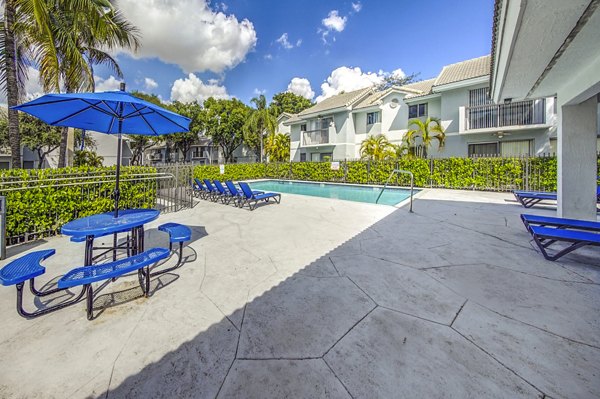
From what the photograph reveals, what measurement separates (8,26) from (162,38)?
18053 mm

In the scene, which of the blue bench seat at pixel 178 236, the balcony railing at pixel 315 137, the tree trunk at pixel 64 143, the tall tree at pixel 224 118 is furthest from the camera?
the tall tree at pixel 224 118

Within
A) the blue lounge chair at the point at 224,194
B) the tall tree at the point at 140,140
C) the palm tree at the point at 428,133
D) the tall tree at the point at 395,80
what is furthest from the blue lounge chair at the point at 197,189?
the tall tree at the point at 395,80

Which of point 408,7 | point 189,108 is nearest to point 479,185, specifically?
point 408,7

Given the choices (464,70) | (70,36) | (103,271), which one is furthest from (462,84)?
(70,36)

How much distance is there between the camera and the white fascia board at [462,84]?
15148mm

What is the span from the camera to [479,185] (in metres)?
13.7

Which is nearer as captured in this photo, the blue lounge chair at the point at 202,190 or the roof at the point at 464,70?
the blue lounge chair at the point at 202,190

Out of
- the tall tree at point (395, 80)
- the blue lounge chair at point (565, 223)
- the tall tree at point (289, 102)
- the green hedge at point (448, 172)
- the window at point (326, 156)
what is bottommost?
the blue lounge chair at point (565, 223)

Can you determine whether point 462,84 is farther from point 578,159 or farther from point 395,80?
point 395,80

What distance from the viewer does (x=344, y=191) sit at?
16.3m

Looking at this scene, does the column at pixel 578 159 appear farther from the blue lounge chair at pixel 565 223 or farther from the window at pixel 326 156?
the window at pixel 326 156

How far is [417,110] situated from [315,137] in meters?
9.38

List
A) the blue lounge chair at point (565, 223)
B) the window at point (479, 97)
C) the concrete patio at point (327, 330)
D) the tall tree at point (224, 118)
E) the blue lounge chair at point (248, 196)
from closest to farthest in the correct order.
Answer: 1. the concrete patio at point (327, 330)
2. the blue lounge chair at point (565, 223)
3. the blue lounge chair at point (248, 196)
4. the window at point (479, 97)
5. the tall tree at point (224, 118)

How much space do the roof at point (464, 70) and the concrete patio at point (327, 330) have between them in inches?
608
